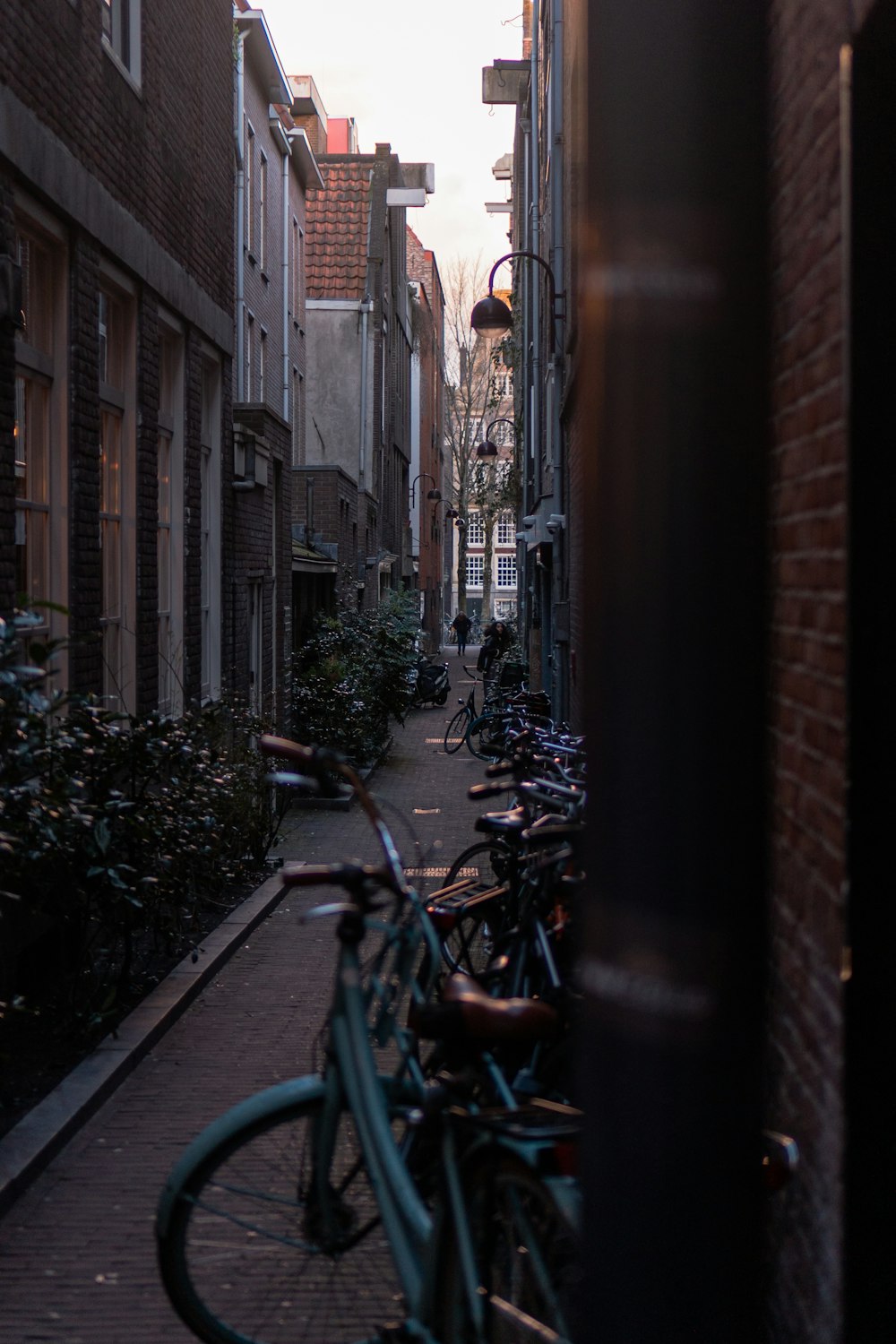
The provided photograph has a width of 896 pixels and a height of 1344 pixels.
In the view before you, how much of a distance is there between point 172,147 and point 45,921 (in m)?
6.42

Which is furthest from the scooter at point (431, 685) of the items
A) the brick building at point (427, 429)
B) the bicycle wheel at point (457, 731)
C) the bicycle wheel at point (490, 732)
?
the brick building at point (427, 429)

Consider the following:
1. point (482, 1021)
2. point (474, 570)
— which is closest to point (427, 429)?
point (474, 570)

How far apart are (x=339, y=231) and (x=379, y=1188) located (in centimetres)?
3012

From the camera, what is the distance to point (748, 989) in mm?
2059

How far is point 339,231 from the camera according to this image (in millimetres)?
31109

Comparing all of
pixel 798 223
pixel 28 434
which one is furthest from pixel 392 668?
pixel 798 223

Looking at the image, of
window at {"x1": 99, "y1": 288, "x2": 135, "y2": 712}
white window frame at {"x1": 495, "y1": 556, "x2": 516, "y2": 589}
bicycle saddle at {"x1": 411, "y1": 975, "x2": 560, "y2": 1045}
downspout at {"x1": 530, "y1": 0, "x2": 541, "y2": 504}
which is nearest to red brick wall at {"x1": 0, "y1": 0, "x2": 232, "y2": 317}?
window at {"x1": 99, "y1": 288, "x2": 135, "y2": 712}

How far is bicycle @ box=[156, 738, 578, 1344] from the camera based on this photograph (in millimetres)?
2762

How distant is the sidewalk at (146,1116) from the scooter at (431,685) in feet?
59.9

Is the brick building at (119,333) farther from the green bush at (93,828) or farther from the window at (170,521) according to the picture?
the green bush at (93,828)

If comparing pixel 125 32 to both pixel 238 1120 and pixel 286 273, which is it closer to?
pixel 238 1120

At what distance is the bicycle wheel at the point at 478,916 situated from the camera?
574 cm

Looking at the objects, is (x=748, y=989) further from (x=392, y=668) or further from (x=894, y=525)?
(x=392, y=668)

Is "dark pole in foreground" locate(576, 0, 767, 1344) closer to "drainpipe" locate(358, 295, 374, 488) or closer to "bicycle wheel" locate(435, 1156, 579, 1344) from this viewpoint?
"bicycle wheel" locate(435, 1156, 579, 1344)
